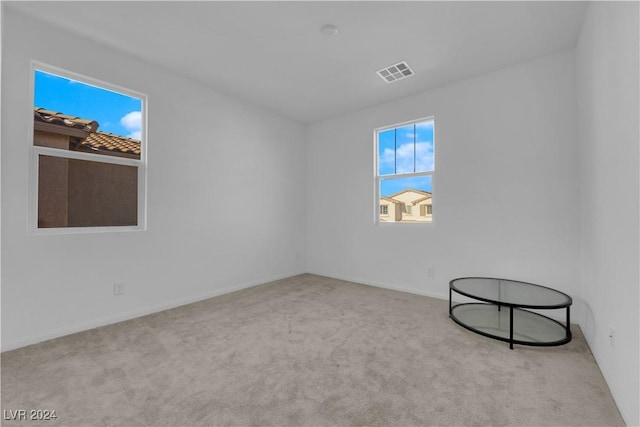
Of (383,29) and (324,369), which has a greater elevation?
(383,29)

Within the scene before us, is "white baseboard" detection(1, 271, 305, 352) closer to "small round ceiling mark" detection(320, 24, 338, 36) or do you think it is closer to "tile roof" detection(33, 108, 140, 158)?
"tile roof" detection(33, 108, 140, 158)

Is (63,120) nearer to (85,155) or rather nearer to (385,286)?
(85,155)

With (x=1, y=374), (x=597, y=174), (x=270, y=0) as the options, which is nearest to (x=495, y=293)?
(x=597, y=174)

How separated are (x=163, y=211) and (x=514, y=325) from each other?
3851 millimetres

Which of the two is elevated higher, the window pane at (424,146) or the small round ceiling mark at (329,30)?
the small round ceiling mark at (329,30)

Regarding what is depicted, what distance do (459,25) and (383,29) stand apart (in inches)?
26.0

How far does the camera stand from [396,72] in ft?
10.5

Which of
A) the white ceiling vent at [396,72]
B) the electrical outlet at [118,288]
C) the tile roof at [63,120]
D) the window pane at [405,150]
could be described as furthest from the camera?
the window pane at [405,150]

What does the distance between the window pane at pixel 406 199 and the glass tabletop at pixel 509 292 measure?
1039 mm

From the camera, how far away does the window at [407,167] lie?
3730mm

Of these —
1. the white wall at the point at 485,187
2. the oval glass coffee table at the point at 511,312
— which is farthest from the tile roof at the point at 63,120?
the oval glass coffee table at the point at 511,312

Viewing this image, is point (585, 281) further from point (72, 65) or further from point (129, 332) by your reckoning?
point (72, 65)

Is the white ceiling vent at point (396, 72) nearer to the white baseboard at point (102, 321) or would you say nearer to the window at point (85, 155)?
the window at point (85, 155)

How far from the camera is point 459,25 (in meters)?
2.41
